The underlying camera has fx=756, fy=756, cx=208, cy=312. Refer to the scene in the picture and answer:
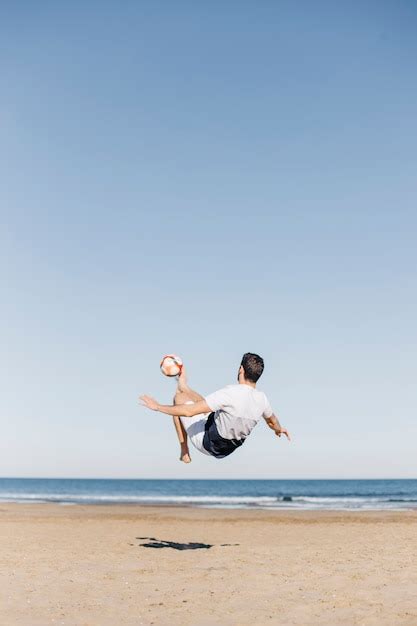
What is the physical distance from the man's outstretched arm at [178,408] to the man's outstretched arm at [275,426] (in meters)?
1.28

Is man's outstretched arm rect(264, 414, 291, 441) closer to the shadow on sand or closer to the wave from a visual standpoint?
the shadow on sand

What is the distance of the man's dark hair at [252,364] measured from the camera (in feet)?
29.1

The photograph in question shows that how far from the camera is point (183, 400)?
29.0ft

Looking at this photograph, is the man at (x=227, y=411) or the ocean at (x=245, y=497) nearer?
the man at (x=227, y=411)

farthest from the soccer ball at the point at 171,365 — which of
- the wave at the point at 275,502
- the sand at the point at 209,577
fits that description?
the wave at the point at 275,502

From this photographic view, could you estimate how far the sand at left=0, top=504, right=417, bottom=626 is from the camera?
8578mm

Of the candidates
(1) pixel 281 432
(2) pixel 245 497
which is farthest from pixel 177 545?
(2) pixel 245 497

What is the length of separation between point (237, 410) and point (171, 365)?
0.96 metres

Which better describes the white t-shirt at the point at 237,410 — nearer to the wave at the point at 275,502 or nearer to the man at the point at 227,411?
the man at the point at 227,411

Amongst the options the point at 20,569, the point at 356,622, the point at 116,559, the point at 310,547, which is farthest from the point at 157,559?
the point at 356,622

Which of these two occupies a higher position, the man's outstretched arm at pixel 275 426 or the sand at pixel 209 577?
the man's outstretched arm at pixel 275 426

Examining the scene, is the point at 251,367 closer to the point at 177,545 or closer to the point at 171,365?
the point at 171,365

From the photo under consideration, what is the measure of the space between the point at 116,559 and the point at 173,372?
18.4 feet

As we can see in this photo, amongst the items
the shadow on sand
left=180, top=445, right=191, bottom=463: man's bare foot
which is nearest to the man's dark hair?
left=180, top=445, right=191, bottom=463: man's bare foot
